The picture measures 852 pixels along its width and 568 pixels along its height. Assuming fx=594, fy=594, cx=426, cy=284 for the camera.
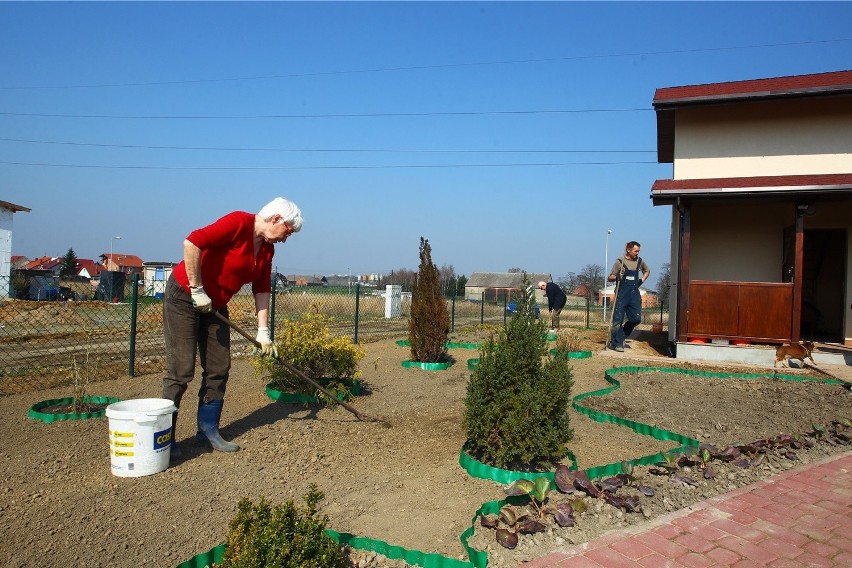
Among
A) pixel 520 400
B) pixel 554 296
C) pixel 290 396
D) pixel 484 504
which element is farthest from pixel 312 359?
pixel 554 296

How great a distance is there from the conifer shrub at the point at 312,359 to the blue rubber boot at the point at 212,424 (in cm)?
146

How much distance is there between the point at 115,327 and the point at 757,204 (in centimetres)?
1454

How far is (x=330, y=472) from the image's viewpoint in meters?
3.76

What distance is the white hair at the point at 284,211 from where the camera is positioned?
3990 millimetres

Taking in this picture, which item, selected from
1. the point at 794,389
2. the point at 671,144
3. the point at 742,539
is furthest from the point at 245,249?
the point at 671,144

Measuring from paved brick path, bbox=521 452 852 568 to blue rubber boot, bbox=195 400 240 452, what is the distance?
7.77 ft

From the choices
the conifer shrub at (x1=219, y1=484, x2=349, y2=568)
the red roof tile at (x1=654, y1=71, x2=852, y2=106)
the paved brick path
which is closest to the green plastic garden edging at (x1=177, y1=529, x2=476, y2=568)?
the conifer shrub at (x1=219, y1=484, x2=349, y2=568)

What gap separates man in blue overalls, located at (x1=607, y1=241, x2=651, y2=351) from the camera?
394 inches

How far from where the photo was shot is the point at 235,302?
57.0 ft

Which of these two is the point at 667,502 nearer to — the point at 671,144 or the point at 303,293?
the point at 671,144

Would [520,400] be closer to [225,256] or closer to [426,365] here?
[225,256]

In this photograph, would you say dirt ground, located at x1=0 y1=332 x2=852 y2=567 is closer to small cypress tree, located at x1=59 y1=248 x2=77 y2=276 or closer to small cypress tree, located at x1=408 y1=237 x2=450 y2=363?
small cypress tree, located at x1=408 y1=237 x2=450 y2=363

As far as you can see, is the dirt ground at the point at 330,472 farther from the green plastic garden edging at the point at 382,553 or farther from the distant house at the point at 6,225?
the distant house at the point at 6,225

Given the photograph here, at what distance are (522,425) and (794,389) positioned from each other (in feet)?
16.7
